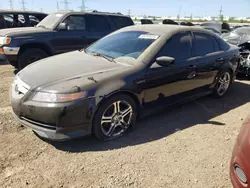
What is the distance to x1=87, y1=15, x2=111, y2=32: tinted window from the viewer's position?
315 inches

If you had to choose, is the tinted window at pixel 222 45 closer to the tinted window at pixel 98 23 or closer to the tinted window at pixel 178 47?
the tinted window at pixel 178 47

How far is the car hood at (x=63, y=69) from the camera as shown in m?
3.30

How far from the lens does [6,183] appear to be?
8.71 ft

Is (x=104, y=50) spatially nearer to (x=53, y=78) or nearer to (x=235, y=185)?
(x=53, y=78)

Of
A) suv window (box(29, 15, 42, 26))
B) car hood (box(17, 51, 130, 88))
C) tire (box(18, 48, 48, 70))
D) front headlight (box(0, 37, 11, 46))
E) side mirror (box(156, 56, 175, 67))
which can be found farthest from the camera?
suv window (box(29, 15, 42, 26))

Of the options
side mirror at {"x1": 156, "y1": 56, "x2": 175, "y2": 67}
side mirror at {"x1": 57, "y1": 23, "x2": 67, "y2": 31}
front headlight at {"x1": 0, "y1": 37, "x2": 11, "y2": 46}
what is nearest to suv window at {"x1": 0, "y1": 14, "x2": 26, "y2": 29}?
side mirror at {"x1": 57, "y1": 23, "x2": 67, "y2": 31}

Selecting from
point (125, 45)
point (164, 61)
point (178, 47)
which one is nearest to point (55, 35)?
point (125, 45)

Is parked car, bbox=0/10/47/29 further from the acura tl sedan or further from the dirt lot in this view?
the dirt lot

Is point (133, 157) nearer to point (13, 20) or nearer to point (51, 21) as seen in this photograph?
point (51, 21)

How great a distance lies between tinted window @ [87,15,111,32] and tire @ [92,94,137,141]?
5.01 m

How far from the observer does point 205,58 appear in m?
4.73

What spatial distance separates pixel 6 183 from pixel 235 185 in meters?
2.24

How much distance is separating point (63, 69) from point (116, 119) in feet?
3.35

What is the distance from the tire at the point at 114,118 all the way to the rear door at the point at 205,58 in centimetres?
156
